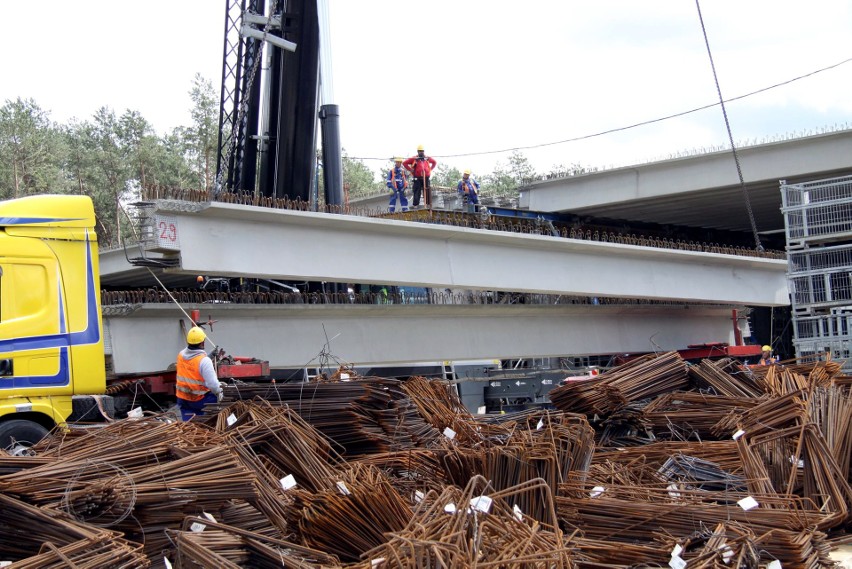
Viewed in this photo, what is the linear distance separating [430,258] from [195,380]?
9.79m

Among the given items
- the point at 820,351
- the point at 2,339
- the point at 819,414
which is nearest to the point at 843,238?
the point at 820,351

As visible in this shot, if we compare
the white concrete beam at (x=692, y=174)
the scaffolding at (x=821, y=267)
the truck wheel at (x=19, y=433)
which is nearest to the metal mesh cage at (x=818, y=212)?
the scaffolding at (x=821, y=267)

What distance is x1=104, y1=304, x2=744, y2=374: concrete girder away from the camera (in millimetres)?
17297

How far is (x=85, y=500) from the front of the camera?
616 centimetres

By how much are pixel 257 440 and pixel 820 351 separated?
12.6m

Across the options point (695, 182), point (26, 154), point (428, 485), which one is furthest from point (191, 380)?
point (26, 154)

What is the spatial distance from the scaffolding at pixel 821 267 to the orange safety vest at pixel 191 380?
11.8 meters

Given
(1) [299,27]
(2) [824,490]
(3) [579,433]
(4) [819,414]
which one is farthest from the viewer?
(1) [299,27]

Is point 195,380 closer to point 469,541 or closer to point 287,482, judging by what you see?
point 287,482

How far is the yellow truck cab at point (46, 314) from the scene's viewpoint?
1041 cm

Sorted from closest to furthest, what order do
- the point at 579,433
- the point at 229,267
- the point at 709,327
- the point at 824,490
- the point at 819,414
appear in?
the point at 824,490 < the point at 579,433 < the point at 819,414 < the point at 229,267 < the point at 709,327

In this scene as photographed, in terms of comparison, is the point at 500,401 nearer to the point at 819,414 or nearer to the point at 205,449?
the point at 819,414

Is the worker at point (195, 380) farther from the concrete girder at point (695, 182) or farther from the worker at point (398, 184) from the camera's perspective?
the concrete girder at point (695, 182)

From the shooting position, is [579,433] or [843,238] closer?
[579,433]
